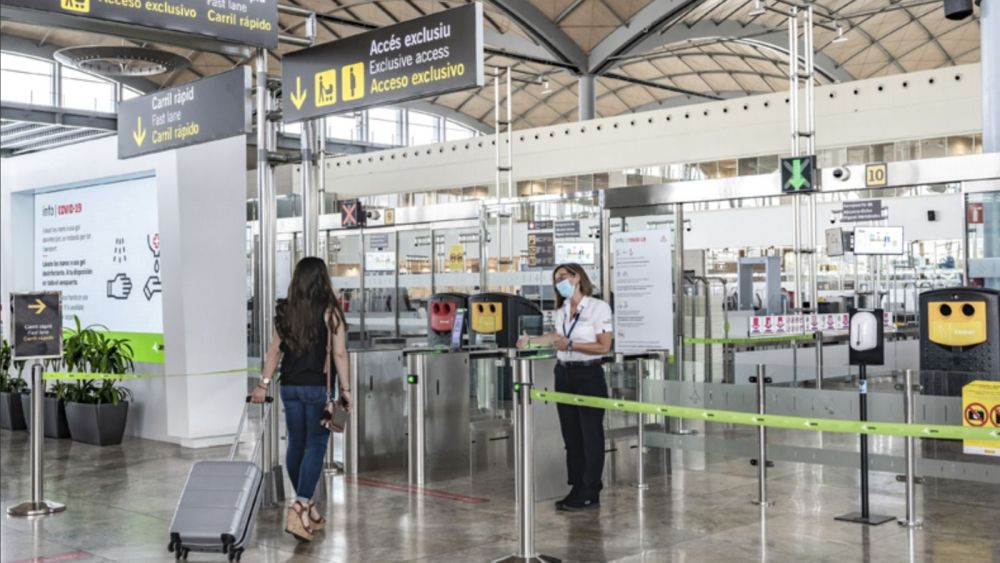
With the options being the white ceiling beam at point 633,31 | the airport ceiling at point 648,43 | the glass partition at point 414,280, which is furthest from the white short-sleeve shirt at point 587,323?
the white ceiling beam at point 633,31

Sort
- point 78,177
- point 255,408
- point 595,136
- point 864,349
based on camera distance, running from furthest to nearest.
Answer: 1. point 595,136
2. point 255,408
3. point 78,177
4. point 864,349

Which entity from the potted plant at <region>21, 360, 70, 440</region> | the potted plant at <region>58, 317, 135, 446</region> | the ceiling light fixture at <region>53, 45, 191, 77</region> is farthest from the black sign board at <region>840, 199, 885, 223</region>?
the potted plant at <region>21, 360, 70, 440</region>

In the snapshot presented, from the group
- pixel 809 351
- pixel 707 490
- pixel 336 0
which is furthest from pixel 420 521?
pixel 336 0

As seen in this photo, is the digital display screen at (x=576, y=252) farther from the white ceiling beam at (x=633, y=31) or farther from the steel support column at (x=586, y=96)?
the steel support column at (x=586, y=96)

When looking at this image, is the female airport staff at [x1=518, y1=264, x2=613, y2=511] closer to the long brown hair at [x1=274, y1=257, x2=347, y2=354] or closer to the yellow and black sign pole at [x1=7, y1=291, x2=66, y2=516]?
the long brown hair at [x1=274, y1=257, x2=347, y2=354]

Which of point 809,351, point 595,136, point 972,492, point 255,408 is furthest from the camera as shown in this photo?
point 595,136

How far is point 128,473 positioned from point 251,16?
369 cm

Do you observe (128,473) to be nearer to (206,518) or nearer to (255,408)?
(206,518)

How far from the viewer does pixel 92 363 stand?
31.9 ft

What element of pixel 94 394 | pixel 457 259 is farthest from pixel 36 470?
pixel 457 259

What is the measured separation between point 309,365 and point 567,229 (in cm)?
537

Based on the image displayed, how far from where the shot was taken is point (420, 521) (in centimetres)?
643

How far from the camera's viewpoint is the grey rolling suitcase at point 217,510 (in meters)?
5.34

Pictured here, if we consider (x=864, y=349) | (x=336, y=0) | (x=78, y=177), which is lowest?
(x=864, y=349)
